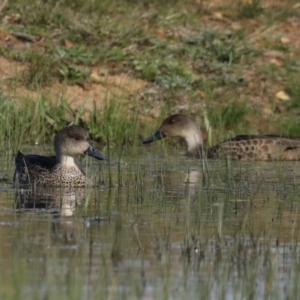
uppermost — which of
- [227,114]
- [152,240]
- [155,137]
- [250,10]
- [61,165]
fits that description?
[250,10]

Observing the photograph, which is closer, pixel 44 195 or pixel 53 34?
pixel 44 195

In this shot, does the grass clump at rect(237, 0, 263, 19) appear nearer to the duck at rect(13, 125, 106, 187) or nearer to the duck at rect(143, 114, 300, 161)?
the duck at rect(143, 114, 300, 161)

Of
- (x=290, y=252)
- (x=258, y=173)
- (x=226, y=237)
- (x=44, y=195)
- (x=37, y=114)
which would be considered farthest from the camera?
(x=37, y=114)

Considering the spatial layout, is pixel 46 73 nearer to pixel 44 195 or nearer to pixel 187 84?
pixel 187 84

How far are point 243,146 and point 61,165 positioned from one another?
2.99 metres

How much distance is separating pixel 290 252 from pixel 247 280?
679 mm

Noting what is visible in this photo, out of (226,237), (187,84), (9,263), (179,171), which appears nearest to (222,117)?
(187,84)

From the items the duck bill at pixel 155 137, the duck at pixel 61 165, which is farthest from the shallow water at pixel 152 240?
the duck bill at pixel 155 137

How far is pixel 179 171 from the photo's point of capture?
10523 mm

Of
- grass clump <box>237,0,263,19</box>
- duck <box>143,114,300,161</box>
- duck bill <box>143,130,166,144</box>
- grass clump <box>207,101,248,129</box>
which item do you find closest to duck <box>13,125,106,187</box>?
duck <box>143,114,300,161</box>

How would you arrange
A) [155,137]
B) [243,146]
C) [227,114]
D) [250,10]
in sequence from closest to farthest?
1. [243,146]
2. [155,137]
3. [227,114]
4. [250,10]

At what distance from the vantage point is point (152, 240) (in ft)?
21.7

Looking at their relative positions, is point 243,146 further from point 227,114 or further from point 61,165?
point 61,165

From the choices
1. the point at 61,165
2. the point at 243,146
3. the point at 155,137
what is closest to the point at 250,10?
the point at 155,137
